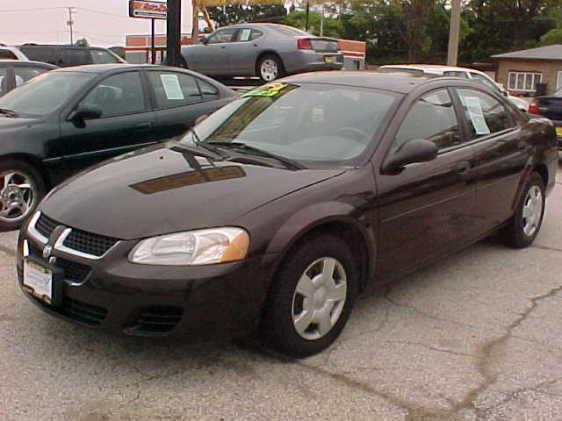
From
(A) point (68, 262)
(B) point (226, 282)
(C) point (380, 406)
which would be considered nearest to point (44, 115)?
(A) point (68, 262)

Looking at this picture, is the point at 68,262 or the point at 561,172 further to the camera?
the point at 561,172

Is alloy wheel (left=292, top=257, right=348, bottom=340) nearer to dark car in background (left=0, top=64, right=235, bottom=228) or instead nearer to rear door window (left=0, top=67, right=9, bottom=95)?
dark car in background (left=0, top=64, right=235, bottom=228)

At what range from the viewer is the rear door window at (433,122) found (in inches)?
164

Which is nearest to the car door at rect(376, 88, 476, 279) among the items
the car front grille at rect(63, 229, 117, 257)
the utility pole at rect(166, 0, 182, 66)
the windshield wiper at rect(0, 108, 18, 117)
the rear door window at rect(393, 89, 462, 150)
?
the rear door window at rect(393, 89, 462, 150)

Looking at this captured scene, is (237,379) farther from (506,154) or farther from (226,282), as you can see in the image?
(506,154)

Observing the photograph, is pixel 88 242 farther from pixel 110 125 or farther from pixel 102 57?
pixel 102 57

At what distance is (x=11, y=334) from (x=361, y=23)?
53.3m

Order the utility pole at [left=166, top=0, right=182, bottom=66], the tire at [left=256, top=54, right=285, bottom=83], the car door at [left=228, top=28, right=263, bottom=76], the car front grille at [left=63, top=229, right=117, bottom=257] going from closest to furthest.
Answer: the car front grille at [left=63, top=229, right=117, bottom=257] → the utility pole at [left=166, top=0, right=182, bottom=66] → the tire at [left=256, top=54, right=285, bottom=83] → the car door at [left=228, top=28, right=263, bottom=76]

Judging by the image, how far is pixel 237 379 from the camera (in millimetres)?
3248

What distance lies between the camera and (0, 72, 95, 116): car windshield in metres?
6.24

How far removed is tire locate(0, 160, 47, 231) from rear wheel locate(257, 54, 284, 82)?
379 inches

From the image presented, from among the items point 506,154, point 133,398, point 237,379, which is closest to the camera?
point 133,398

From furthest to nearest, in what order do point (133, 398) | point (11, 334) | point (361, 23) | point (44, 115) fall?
point (361, 23)
point (44, 115)
point (11, 334)
point (133, 398)

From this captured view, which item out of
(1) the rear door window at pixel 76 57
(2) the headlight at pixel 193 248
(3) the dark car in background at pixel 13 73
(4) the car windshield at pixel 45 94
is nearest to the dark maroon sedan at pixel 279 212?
(2) the headlight at pixel 193 248
